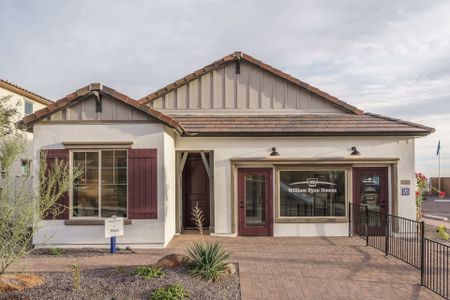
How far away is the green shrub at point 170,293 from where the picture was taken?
6.59 m

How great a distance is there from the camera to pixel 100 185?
10.9m

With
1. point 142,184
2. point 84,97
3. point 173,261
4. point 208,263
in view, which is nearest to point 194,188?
point 142,184

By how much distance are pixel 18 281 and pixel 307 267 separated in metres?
5.85

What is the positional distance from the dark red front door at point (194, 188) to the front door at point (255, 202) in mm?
1537

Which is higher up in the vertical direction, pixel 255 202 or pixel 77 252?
pixel 255 202

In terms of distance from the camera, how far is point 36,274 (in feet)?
26.7

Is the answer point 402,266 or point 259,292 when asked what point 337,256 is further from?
point 259,292

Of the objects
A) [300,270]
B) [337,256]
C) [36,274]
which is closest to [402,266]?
[337,256]

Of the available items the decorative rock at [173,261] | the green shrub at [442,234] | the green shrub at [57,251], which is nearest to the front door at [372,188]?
the green shrub at [442,234]

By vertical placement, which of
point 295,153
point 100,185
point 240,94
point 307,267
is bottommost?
point 307,267

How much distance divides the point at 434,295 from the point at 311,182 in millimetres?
6107

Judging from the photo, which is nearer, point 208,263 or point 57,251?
point 208,263

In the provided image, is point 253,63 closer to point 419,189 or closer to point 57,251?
point 419,189

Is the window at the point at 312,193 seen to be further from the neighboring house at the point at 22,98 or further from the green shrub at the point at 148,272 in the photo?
the neighboring house at the point at 22,98
